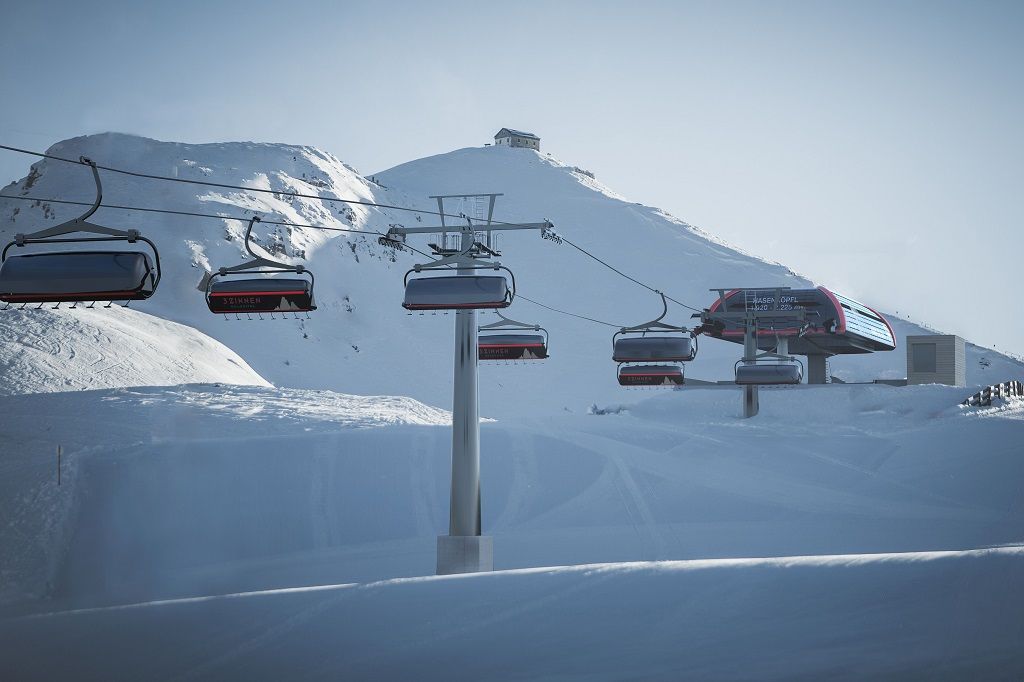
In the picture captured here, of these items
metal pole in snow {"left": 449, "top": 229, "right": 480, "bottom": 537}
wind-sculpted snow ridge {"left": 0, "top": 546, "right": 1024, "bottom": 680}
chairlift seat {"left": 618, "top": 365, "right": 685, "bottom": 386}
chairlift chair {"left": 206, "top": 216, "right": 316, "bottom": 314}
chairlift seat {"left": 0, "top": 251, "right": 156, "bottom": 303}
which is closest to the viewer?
wind-sculpted snow ridge {"left": 0, "top": 546, "right": 1024, "bottom": 680}

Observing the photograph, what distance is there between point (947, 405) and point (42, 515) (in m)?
41.7

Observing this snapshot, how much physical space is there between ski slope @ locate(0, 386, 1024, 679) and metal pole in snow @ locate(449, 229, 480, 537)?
9.76ft

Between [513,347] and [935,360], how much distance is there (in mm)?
43503

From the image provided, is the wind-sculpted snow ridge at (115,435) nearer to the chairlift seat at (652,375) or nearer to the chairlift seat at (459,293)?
the chairlift seat at (652,375)

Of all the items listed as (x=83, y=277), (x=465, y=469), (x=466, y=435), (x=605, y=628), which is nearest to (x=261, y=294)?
(x=83, y=277)

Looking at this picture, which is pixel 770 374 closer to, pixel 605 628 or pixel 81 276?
pixel 605 628

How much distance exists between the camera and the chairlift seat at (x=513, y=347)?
88.6 ft

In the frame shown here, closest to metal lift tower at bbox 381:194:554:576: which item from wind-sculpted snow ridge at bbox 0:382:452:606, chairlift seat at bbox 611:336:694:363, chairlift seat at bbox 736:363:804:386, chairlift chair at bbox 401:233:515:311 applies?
chairlift chair at bbox 401:233:515:311

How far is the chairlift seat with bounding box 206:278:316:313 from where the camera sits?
17.2m

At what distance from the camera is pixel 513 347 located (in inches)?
1068

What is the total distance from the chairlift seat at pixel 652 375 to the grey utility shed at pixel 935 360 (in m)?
36.3

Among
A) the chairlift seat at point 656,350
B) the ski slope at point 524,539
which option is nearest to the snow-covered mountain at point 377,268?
the ski slope at point 524,539

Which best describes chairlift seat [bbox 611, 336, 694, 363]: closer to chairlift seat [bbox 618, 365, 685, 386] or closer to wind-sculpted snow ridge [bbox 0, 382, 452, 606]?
chairlift seat [bbox 618, 365, 685, 386]

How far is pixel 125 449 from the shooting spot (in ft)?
105
